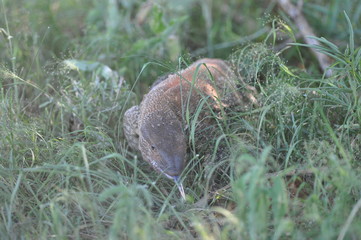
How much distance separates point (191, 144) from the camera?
147 inches

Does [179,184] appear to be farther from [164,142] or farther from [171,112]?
[171,112]

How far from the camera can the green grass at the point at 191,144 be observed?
2.60 meters

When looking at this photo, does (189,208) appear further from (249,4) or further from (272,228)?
(249,4)

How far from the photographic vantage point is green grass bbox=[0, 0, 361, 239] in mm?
2602

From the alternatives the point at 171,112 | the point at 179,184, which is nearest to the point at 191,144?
the point at 171,112

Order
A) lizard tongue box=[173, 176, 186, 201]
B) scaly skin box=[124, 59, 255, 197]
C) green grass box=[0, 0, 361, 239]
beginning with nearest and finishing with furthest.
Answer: green grass box=[0, 0, 361, 239] < lizard tongue box=[173, 176, 186, 201] < scaly skin box=[124, 59, 255, 197]

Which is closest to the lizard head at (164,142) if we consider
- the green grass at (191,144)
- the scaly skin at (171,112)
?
the scaly skin at (171,112)

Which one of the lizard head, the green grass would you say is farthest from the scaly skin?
the green grass

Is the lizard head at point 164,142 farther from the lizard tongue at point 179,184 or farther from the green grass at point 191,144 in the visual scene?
the green grass at point 191,144

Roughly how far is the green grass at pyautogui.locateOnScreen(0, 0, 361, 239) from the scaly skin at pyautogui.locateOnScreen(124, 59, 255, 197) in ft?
0.41

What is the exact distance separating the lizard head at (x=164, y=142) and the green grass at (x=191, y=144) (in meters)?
0.14

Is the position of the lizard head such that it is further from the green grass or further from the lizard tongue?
the green grass

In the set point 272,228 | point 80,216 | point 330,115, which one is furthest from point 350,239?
point 80,216

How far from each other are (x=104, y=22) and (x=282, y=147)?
3180 millimetres
